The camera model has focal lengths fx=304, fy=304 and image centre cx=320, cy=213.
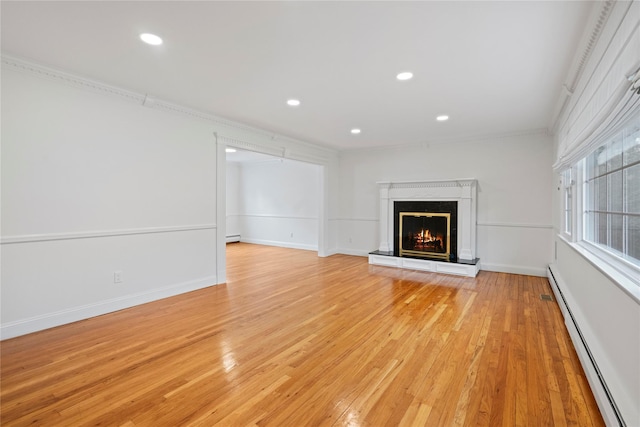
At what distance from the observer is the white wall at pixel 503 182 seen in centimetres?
507

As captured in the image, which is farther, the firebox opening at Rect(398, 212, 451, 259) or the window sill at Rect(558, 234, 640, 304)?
the firebox opening at Rect(398, 212, 451, 259)

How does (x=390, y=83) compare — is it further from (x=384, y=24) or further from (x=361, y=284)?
(x=361, y=284)

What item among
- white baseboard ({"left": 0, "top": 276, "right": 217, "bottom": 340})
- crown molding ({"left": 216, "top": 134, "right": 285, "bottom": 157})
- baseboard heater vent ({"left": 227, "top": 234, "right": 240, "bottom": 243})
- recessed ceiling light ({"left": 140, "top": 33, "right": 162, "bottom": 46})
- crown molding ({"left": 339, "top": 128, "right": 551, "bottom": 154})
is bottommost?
white baseboard ({"left": 0, "top": 276, "right": 217, "bottom": 340})

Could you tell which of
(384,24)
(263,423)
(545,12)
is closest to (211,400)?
(263,423)

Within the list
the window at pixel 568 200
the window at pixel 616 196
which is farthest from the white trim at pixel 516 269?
the window at pixel 616 196

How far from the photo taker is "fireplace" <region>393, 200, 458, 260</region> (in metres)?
5.60

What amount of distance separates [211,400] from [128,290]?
Result: 2278 millimetres

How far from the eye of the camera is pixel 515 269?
5289 millimetres

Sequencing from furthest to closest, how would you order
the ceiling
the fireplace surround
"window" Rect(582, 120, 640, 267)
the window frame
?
the fireplace surround
the ceiling
"window" Rect(582, 120, 640, 267)
the window frame

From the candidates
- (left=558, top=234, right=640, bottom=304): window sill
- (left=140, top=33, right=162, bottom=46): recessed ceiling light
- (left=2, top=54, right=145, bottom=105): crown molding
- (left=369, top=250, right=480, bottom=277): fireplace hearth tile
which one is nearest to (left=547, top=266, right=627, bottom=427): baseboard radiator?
(left=558, top=234, right=640, bottom=304): window sill

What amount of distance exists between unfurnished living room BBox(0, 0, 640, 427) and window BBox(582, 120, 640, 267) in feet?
0.09

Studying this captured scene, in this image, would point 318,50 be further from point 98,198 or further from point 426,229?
point 426,229

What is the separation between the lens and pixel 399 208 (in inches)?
243

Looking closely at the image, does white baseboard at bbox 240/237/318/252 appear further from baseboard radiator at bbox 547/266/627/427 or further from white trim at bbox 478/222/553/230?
baseboard radiator at bbox 547/266/627/427
